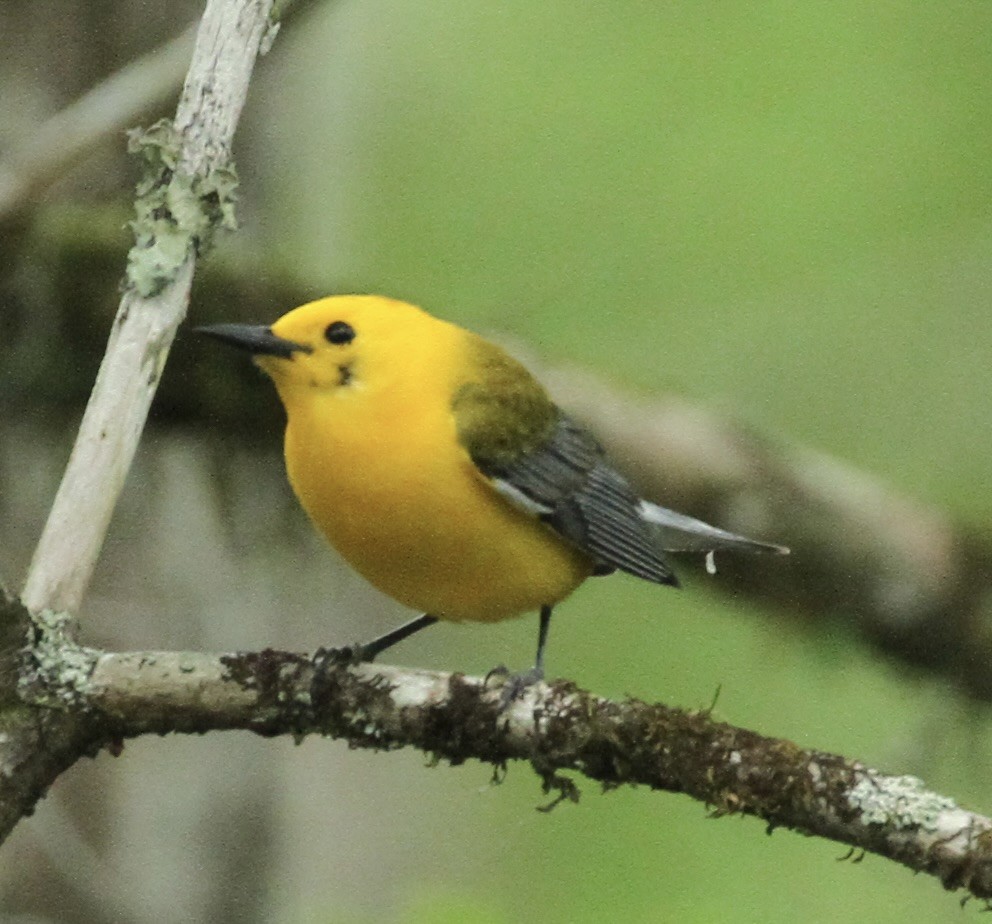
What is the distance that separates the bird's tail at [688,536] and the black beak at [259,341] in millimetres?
1349

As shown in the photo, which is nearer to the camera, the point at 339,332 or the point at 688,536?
the point at 339,332

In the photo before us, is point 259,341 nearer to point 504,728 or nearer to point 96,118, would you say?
point 96,118

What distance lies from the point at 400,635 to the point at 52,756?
1123 mm

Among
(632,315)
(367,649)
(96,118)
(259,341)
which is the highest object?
(632,315)

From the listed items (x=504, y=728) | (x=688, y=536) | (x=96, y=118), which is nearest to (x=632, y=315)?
(x=688, y=536)

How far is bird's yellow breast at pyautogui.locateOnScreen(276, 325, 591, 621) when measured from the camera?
3.08 m

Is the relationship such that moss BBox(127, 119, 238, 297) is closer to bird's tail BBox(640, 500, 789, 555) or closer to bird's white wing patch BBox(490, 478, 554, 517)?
bird's white wing patch BBox(490, 478, 554, 517)

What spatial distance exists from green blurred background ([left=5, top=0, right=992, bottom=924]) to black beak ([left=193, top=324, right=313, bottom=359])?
3.14 feet

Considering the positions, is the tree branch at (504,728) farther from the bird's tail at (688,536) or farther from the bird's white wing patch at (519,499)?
the bird's tail at (688,536)

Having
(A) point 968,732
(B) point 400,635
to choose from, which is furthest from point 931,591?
(B) point 400,635

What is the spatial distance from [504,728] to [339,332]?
3.61 ft

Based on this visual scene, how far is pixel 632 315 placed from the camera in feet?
25.3

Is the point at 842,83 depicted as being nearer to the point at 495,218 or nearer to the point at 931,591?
the point at 495,218

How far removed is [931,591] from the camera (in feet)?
14.6
